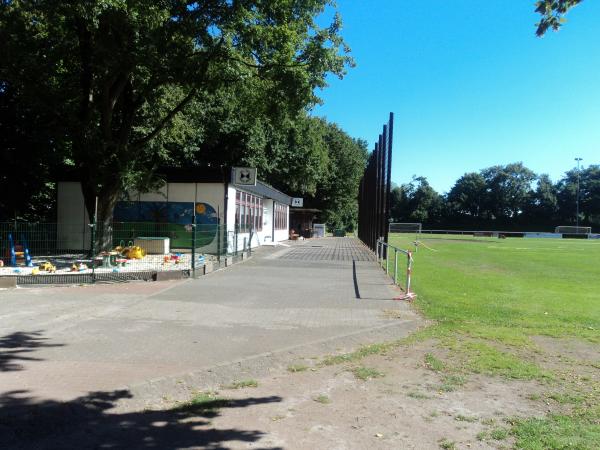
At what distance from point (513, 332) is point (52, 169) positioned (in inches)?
858

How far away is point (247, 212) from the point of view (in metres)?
28.3

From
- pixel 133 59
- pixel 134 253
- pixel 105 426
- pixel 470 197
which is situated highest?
pixel 470 197

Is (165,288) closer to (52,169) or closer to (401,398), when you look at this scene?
(401,398)

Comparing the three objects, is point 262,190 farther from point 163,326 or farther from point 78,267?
point 163,326

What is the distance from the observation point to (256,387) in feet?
17.5

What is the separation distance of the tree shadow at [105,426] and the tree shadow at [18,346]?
42.3 inches

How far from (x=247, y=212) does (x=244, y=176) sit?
572 cm

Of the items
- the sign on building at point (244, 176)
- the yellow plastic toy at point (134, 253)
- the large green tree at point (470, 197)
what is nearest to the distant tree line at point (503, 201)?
the large green tree at point (470, 197)

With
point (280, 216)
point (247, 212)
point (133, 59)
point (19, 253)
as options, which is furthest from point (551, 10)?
point (280, 216)

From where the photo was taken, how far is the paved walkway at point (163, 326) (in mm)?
5672

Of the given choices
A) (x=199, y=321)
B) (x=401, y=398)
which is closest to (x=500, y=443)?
(x=401, y=398)

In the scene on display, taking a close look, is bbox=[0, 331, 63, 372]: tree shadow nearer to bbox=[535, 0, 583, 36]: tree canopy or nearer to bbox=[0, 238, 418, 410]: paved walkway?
bbox=[0, 238, 418, 410]: paved walkway

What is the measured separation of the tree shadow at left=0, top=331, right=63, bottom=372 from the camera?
5.87 metres

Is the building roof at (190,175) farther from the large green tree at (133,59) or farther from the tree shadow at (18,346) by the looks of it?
the tree shadow at (18,346)
